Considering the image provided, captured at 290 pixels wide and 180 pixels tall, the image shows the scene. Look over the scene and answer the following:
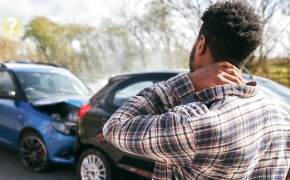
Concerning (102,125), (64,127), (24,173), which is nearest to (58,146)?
(64,127)

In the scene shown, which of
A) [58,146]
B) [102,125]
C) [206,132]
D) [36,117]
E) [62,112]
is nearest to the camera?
[206,132]

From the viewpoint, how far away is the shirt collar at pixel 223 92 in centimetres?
94

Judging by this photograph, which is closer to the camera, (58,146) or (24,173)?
(58,146)

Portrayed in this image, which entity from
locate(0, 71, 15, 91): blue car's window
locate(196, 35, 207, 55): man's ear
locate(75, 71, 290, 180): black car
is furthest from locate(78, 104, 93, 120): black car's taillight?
locate(196, 35, 207, 55): man's ear

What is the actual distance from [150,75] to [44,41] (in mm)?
15088

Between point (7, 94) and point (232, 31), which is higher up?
point (232, 31)

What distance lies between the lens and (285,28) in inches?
239

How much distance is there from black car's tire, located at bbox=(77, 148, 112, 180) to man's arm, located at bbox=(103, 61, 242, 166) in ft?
7.33

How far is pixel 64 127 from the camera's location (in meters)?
3.92

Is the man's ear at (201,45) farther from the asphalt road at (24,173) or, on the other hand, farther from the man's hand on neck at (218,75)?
the asphalt road at (24,173)

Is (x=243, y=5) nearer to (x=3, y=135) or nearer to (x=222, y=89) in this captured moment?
(x=222, y=89)

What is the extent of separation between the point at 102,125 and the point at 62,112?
55.9 inches

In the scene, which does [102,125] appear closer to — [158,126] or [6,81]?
[158,126]

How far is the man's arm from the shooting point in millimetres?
884
